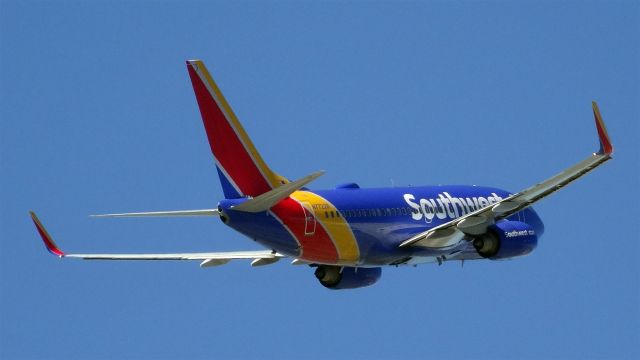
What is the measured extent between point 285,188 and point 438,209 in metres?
15.1

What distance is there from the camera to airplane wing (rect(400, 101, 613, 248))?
196ft

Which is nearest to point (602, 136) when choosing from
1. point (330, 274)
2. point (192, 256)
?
point (330, 274)

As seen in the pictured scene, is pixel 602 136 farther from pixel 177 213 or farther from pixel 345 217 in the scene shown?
pixel 177 213

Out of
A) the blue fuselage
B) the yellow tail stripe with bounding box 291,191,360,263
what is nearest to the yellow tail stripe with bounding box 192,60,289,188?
the blue fuselage

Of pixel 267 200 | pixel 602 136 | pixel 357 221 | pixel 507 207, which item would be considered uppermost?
pixel 267 200

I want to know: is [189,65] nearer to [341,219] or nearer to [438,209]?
[341,219]

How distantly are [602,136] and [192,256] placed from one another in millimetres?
20262

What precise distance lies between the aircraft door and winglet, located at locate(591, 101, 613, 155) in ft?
41.5

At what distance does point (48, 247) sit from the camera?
2542 inches

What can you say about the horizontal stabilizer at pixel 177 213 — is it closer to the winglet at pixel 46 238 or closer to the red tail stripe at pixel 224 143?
the red tail stripe at pixel 224 143

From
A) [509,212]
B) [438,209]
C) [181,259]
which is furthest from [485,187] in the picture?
[181,259]

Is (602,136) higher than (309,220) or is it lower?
lower

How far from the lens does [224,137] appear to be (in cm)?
5903

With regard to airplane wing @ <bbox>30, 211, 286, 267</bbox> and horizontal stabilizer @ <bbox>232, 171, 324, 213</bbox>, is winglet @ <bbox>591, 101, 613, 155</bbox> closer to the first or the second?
horizontal stabilizer @ <bbox>232, 171, 324, 213</bbox>
